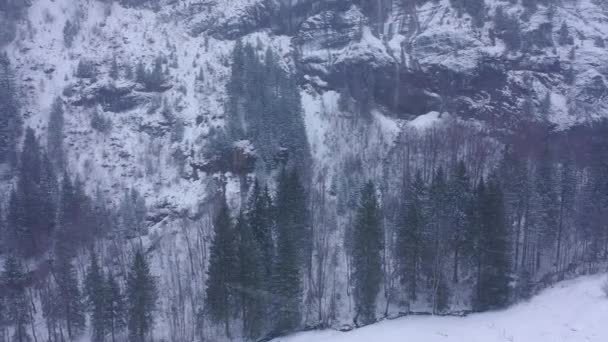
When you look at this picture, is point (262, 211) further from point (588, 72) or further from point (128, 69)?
point (588, 72)

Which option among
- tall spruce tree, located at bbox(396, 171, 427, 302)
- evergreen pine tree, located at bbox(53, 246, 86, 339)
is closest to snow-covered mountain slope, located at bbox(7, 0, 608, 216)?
evergreen pine tree, located at bbox(53, 246, 86, 339)

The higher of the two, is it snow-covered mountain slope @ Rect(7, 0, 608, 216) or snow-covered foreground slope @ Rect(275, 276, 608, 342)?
snow-covered mountain slope @ Rect(7, 0, 608, 216)

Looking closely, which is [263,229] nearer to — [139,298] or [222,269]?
[222,269]

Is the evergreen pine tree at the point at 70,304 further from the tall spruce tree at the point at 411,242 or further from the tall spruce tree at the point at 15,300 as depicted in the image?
the tall spruce tree at the point at 411,242

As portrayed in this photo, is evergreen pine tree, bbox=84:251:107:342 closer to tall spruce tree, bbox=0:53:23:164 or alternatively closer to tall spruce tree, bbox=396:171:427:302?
tall spruce tree, bbox=396:171:427:302

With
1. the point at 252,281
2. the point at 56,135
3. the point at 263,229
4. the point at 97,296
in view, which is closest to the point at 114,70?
the point at 56,135

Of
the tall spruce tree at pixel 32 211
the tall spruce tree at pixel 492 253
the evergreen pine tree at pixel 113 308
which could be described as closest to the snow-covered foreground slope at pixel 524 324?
the tall spruce tree at pixel 492 253
